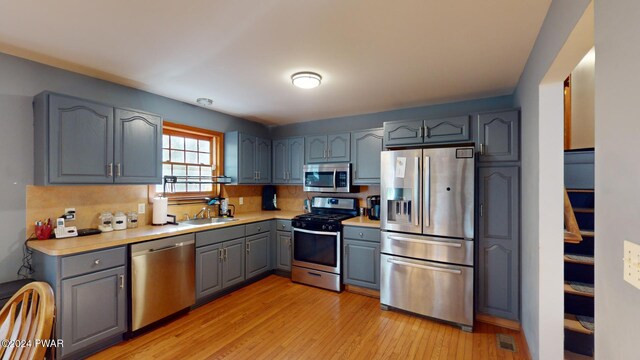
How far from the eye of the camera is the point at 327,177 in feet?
12.8

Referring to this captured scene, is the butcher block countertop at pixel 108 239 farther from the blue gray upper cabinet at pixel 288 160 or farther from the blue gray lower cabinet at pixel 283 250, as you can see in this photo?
the blue gray upper cabinet at pixel 288 160

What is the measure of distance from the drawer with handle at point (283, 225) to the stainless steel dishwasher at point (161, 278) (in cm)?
132

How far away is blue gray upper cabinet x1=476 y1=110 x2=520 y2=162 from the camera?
2.56 m

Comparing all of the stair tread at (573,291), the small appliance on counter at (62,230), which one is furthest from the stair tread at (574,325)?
the small appliance on counter at (62,230)

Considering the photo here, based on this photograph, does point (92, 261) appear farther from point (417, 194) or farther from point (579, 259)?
point (579, 259)

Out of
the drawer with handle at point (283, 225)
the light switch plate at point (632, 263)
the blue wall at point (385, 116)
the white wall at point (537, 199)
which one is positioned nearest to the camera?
the light switch plate at point (632, 263)

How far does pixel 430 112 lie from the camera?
3.50m

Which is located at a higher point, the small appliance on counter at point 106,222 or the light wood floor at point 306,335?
the small appliance on counter at point 106,222

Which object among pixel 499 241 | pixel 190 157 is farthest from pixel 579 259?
pixel 190 157

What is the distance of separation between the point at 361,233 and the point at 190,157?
8.07 feet

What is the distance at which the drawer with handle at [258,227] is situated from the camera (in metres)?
3.61

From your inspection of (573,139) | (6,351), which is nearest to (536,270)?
(573,139)

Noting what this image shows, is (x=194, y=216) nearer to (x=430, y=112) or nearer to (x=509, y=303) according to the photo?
(x=430, y=112)

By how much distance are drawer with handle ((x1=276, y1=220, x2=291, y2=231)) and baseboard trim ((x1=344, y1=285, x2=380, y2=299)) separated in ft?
3.67
